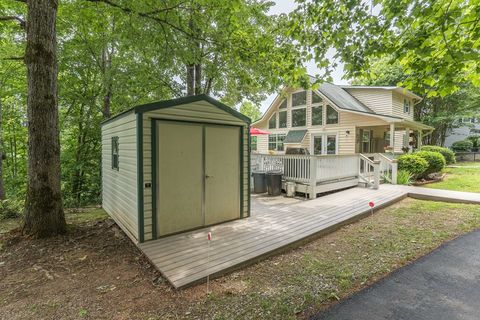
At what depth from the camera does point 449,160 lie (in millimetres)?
17891

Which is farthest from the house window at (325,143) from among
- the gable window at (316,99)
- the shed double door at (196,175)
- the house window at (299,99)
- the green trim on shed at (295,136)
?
the shed double door at (196,175)

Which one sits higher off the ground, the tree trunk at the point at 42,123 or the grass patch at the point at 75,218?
the tree trunk at the point at 42,123

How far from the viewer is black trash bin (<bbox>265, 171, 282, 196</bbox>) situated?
844 centimetres

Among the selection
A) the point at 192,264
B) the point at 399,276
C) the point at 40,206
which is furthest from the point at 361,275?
the point at 40,206

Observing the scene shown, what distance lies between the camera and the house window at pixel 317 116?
15.9 m

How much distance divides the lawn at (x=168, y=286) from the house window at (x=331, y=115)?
10806 millimetres

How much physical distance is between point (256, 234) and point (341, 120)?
1253 centimetres

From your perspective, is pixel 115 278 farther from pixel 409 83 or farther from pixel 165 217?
pixel 409 83

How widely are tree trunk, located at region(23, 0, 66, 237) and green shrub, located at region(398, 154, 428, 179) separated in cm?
1269

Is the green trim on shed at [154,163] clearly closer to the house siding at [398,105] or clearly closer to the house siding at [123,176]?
the house siding at [123,176]

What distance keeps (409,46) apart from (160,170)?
4.36 meters

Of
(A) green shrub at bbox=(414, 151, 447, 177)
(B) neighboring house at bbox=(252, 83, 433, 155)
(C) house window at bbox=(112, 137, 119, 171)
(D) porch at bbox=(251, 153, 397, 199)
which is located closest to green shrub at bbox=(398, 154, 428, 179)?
(A) green shrub at bbox=(414, 151, 447, 177)

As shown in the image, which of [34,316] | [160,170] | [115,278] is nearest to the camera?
[34,316]

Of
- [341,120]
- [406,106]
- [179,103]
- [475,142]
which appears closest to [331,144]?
[341,120]
